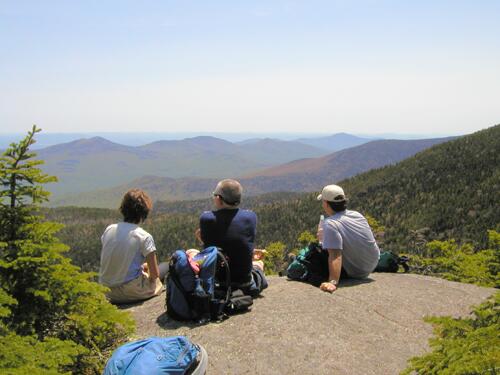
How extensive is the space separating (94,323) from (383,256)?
20.6ft

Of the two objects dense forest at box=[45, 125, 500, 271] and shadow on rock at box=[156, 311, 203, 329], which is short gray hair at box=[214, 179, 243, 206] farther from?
dense forest at box=[45, 125, 500, 271]

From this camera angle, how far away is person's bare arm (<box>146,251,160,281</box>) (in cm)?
707

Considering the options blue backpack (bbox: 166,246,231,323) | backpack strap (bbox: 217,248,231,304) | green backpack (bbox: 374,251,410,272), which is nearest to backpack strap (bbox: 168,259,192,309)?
blue backpack (bbox: 166,246,231,323)

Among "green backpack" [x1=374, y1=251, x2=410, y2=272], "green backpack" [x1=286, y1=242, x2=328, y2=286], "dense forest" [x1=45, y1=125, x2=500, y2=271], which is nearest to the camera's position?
"green backpack" [x1=286, y1=242, x2=328, y2=286]

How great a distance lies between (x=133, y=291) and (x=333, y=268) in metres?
3.48

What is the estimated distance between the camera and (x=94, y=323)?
16.5ft

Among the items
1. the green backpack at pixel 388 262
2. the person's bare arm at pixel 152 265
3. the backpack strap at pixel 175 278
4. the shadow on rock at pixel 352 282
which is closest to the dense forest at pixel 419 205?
the green backpack at pixel 388 262

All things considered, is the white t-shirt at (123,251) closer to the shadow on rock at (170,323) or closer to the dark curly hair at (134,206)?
the dark curly hair at (134,206)

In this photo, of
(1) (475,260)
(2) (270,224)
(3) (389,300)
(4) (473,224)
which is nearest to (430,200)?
(4) (473,224)

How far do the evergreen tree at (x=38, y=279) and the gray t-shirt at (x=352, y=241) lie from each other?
363 cm

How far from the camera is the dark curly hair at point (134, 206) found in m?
6.87

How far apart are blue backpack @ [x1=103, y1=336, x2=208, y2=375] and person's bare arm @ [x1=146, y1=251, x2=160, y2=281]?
96.6 inches

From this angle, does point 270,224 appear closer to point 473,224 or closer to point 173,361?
point 473,224

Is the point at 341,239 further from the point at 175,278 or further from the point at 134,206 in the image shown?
the point at 134,206
